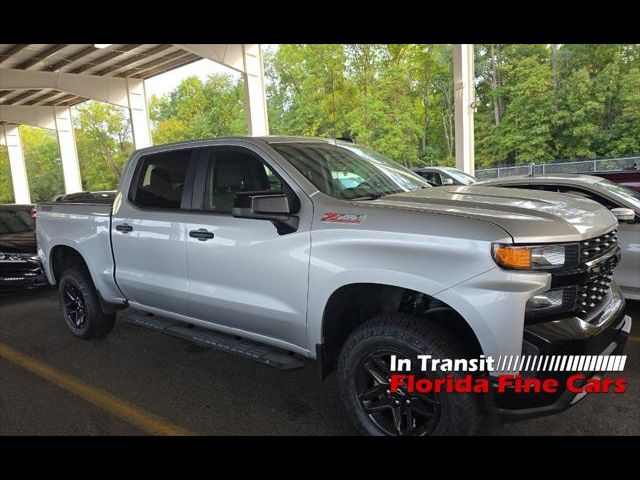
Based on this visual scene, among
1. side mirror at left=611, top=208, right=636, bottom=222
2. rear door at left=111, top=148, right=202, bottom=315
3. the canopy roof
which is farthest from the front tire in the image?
the canopy roof

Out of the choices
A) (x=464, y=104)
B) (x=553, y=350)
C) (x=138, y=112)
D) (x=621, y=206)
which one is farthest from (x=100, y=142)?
(x=553, y=350)

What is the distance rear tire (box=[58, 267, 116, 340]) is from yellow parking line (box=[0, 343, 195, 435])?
531 mm

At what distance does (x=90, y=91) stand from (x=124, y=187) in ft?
79.8

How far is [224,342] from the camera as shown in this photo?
3.56 m

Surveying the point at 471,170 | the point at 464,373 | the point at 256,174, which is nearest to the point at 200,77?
the point at 471,170

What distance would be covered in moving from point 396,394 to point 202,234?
1773mm

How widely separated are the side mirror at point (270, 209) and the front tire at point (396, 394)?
79cm

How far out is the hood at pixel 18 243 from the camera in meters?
7.08

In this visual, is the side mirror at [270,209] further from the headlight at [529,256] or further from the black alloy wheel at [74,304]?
the black alloy wheel at [74,304]

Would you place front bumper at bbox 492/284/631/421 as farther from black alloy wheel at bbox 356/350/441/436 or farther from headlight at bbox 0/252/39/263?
headlight at bbox 0/252/39/263

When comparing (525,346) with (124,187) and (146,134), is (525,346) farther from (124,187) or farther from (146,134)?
(146,134)

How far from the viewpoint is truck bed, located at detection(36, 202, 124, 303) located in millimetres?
4543

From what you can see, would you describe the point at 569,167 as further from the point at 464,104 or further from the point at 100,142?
the point at 100,142

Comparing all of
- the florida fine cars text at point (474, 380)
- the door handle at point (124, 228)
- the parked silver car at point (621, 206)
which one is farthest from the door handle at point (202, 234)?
the parked silver car at point (621, 206)
